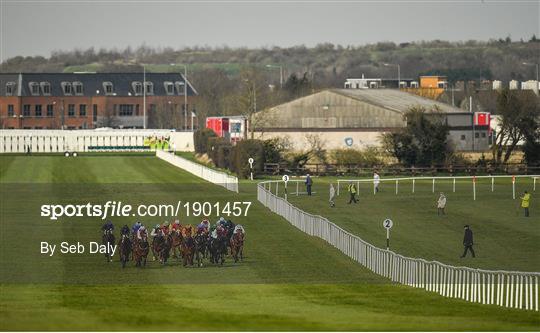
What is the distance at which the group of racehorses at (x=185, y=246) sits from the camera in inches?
1695

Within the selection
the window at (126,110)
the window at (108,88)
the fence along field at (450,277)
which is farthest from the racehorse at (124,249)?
the window at (126,110)

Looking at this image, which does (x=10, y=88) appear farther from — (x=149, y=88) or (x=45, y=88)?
(x=149, y=88)

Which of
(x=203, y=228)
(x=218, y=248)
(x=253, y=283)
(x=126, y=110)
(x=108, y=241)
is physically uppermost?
(x=126, y=110)

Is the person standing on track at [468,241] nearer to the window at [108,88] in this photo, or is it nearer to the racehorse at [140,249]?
the racehorse at [140,249]

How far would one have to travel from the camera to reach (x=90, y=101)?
157 metres

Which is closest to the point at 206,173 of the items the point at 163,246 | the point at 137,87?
the point at 163,246

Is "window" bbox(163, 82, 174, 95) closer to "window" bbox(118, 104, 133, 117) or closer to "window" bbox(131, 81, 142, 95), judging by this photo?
"window" bbox(131, 81, 142, 95)

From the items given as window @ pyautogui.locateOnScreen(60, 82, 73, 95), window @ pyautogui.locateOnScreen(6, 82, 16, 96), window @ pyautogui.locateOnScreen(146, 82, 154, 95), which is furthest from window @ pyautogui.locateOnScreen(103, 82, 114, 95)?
window @ pyautogui.locateOnScreen(6, 82, 16, 96)

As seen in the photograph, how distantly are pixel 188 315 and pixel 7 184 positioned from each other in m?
49.7

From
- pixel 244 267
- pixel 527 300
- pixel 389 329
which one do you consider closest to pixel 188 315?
pixel 389 329

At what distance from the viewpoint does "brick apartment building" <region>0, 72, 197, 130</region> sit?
509ft

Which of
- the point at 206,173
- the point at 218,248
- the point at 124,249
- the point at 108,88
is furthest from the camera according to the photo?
the point at 108,88

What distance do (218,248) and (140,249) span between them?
8.45 feet

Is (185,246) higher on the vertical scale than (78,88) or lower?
lower
